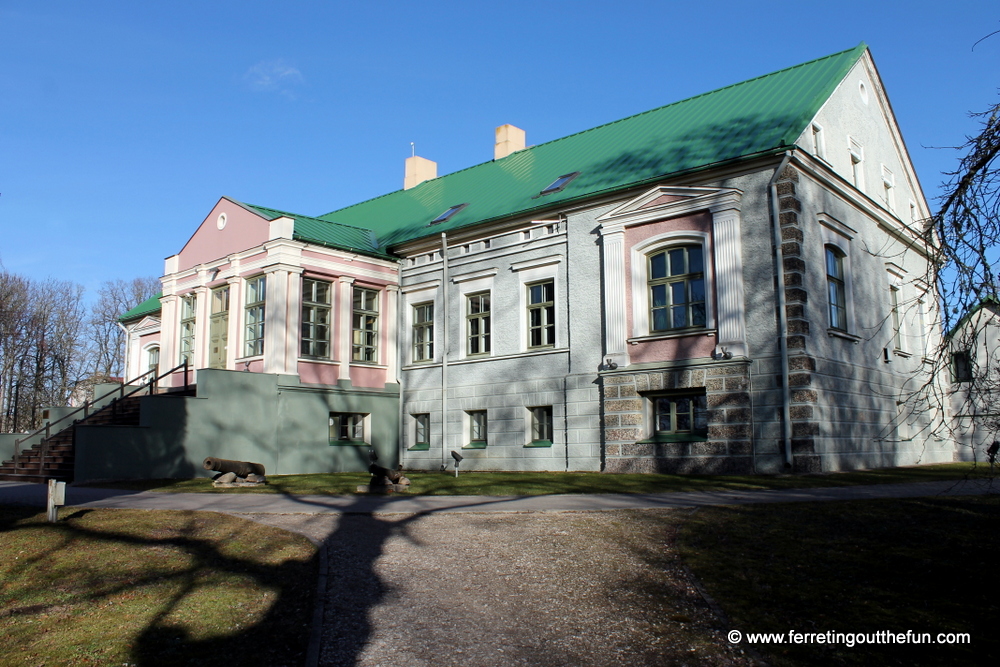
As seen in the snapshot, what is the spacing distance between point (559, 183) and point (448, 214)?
439 cm

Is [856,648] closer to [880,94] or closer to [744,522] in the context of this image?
[744,522]

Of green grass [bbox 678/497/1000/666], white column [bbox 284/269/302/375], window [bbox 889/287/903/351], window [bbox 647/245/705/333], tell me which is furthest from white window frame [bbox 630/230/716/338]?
white column [bbox 284/269/302/375]

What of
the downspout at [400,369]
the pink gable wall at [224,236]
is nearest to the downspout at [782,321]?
the downspout at [400,369]

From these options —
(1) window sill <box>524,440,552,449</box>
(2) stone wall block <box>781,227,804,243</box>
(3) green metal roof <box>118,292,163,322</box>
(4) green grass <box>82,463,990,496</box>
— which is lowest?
(4) green grass <box>82,463,990,496</box>

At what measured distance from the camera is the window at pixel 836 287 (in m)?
18.9

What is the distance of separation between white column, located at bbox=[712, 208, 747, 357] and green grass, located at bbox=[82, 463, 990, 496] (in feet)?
9.72

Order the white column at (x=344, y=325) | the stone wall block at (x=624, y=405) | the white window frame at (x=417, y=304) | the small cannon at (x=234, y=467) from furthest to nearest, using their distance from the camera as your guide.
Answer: the white window frame at (x=417, y=304), the white column at (x=344, y=325), the stone wall block at (x=624, y=405), the small cannon at (x=234, y=467)

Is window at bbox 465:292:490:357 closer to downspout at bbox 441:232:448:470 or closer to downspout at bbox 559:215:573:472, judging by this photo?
downspout at bbox 441:232:448:470

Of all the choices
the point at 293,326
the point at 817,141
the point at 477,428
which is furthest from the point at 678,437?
the point at 293,326

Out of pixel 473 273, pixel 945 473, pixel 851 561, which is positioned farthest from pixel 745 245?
pixel 851 561

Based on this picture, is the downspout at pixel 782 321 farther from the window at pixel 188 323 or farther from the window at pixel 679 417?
the window at pixel 188 323

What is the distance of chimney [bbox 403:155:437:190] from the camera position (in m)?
32.7

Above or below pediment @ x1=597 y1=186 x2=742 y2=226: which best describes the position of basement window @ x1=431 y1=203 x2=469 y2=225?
above

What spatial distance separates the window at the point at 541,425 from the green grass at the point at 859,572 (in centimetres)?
1066
